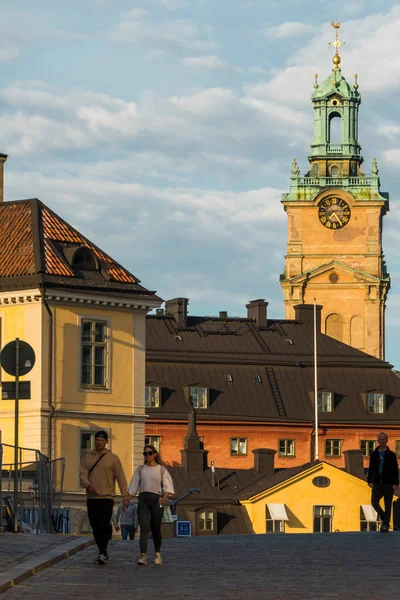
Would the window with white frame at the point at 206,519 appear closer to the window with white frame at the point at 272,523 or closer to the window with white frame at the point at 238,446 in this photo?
the window with white frame at the point at 272,523

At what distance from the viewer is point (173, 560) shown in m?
25.8

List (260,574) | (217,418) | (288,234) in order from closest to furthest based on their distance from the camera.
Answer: (260,574)
(217,418)
(288,234)

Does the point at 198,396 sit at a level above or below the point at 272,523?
above

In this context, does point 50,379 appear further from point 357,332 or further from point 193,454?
point 357,332

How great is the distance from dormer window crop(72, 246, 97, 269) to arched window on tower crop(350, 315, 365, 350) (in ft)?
278

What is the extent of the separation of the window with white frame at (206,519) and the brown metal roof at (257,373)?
1303cm

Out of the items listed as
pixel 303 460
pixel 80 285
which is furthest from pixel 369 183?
pixel 80 285

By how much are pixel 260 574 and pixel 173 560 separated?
3307 mm

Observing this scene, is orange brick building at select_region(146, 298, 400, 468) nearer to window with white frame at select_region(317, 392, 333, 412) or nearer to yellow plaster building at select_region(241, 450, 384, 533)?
window with white frame at select_region(317, 392, 333, 412)

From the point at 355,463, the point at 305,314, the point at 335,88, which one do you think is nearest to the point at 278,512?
the point at 355,463

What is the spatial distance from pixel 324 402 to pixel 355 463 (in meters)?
11.1

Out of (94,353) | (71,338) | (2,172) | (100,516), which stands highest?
(2,172)

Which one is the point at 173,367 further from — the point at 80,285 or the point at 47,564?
the point at 47,564

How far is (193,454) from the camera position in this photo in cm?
9694
